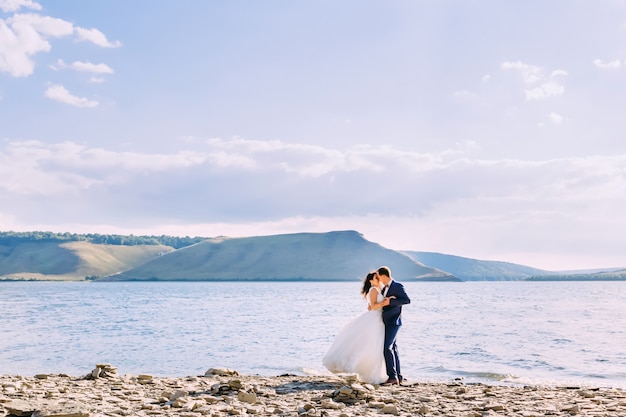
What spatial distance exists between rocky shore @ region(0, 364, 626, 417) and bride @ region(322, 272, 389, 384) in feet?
1.71

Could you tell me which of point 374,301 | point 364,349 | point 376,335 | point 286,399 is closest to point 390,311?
point 374,301

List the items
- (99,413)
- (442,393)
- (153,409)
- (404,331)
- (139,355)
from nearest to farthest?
(99,413), (153,409), (442,393), (139,355), (404,331)

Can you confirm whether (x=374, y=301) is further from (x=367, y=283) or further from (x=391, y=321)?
(x=391, y=321)

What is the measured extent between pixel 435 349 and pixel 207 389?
18373 mm

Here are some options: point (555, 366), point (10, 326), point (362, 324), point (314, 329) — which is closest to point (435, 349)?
point (555, 366)

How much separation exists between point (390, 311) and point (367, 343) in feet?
3.00

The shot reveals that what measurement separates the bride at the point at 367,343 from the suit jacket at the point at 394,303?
14cm

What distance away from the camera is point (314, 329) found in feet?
140

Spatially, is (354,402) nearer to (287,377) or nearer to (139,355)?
(287,377)

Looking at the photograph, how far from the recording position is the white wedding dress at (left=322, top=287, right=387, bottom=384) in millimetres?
14953

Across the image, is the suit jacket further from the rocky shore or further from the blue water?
the rocky shore

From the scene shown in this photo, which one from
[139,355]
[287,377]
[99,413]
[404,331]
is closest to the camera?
[99,413]

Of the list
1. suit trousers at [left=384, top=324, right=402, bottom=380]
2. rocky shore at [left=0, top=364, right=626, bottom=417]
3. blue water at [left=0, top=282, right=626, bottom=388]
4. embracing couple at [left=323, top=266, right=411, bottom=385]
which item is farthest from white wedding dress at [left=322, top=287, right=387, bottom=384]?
rocky shore at [left=0, top=364, right=626, bottom=417]

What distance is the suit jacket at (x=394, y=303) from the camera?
14.9 metres
